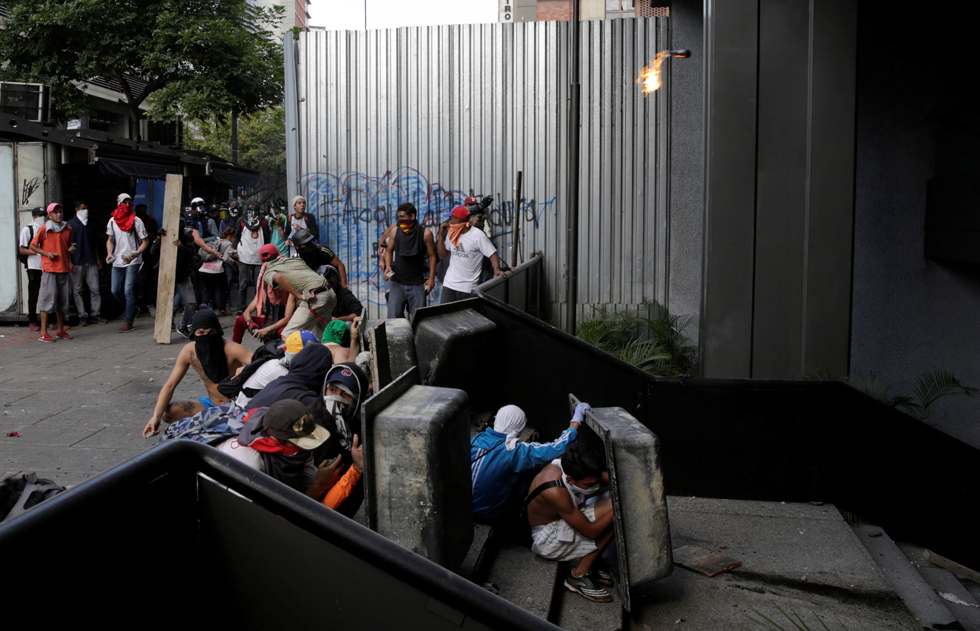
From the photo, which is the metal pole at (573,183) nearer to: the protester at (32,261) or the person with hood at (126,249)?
the person with hood at (126,249)

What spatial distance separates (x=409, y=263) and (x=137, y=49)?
54.4ft

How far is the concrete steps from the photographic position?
184 inches

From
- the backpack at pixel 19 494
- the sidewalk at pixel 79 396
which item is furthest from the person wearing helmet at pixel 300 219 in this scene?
the backpack at pixel 19 494

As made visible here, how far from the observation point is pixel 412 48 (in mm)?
11875

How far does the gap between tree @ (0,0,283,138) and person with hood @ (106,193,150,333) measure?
11.0m

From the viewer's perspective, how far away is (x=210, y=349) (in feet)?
21.6

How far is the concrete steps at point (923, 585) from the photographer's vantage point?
15.4ft

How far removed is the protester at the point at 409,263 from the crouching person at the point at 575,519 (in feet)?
19.0

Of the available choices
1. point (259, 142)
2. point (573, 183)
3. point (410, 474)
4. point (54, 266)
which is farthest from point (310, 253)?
point (259, 142)

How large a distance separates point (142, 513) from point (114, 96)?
3769 centimetres

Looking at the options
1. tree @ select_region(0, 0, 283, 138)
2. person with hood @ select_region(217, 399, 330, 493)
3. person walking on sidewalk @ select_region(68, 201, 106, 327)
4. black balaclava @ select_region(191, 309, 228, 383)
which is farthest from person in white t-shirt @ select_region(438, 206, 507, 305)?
tree @ select_region(0, 0, 283, 138)

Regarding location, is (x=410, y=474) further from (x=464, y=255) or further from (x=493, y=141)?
(x=493, y=141)

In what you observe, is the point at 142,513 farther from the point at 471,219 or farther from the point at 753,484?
the point at 471,219

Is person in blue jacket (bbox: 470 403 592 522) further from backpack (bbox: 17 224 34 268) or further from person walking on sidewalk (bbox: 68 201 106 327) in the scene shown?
person walking on sidewalk (bbox: 68 201 106 327)
